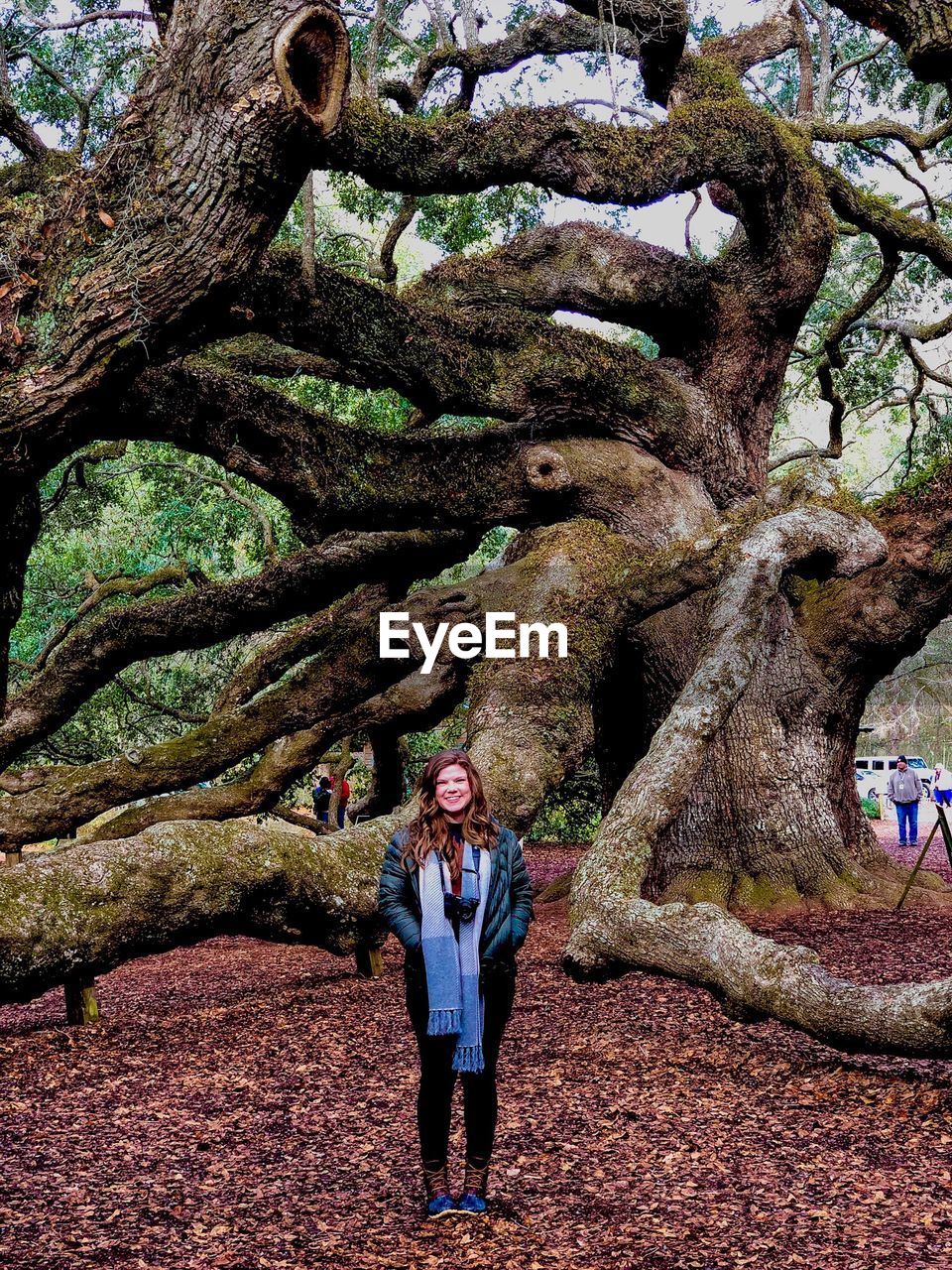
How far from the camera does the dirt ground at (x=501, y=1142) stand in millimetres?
3658

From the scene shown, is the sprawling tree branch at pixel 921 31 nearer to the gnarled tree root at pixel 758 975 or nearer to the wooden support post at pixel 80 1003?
the gnarled tree root at pixel 758 975

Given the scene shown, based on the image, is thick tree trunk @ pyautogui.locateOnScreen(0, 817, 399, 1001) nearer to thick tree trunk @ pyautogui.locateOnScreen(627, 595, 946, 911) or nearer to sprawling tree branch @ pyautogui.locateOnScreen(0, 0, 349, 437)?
sprawling tree branch @ pyautogui.locateOnScreen(0, 0, 349, 437)

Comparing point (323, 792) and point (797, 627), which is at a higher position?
point (797, 627)

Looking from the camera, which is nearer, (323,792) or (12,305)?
(12,305)

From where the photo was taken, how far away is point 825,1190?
4.02 metres

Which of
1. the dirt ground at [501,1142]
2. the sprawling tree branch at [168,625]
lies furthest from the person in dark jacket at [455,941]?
the sprawling tree branch at [168,625]

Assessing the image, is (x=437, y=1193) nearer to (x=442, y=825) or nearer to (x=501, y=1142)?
(x=501, y=1142)

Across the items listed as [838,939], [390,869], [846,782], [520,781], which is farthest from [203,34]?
[846,782]

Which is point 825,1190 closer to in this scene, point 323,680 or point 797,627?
point 323,680

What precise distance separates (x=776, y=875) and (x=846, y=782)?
1.33 metres

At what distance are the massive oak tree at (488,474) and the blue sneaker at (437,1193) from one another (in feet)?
5.53

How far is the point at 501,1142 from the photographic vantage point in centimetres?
461

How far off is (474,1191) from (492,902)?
2.93 feet

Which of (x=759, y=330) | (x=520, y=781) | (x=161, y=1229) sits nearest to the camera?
(x=161, y=1229)
